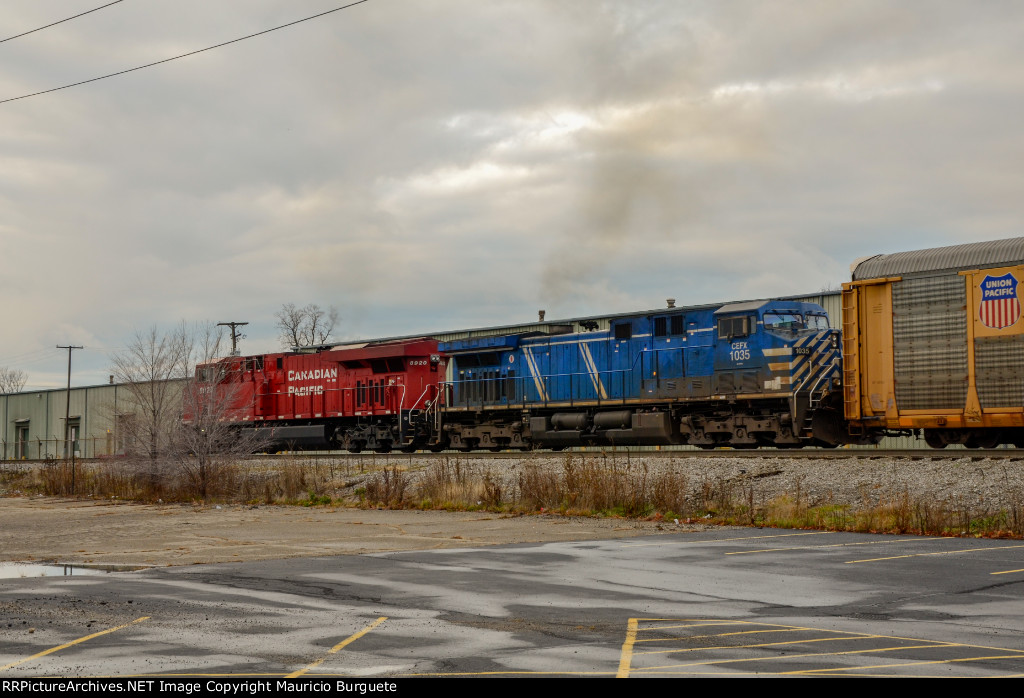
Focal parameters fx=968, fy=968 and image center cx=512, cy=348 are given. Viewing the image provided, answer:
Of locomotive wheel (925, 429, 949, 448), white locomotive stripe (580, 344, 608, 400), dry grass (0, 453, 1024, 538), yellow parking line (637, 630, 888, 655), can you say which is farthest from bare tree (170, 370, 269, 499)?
yellow parking line (637, 630, 888, 655)

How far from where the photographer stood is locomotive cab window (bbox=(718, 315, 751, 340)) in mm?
25781

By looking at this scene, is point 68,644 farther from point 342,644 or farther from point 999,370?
point 999,370

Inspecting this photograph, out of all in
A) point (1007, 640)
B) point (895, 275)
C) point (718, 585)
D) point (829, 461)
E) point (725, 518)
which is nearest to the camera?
point (1007, 640)

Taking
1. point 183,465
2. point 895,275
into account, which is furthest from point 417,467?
point 895,275

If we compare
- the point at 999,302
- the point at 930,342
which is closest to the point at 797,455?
the point at 930,342

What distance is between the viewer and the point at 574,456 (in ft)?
78.5

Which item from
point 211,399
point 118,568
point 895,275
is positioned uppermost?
point 895,275

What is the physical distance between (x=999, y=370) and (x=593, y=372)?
39.6 feet

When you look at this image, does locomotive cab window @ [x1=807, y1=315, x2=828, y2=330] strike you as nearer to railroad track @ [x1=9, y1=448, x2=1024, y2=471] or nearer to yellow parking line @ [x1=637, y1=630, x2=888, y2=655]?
railroad track @ [x1=9, y1=448, x2=1024, y2=471]

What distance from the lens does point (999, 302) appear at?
19828mm

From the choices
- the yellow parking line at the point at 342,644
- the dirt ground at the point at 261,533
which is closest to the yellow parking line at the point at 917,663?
the yellow parking line at the point at 342,644

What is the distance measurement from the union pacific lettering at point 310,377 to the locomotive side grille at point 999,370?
24.7 metres

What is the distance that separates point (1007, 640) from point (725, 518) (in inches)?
388

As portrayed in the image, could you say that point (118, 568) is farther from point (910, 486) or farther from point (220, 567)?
point (910, 486)
